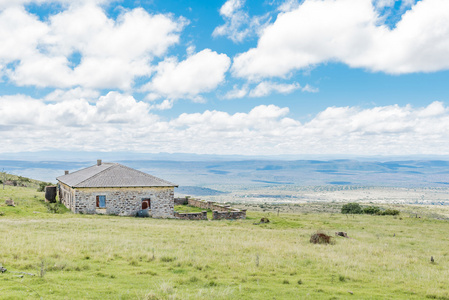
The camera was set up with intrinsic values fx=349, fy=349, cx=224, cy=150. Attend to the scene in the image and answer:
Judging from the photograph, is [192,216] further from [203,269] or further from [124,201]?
[203,269]

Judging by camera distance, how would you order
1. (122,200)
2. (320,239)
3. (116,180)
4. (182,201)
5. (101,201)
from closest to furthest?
(320,239) < (101,201) < (122,200) < (116,180) < (182,201)

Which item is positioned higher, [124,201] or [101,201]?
[101,201]

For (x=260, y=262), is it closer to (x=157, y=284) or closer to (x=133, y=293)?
(x=157, y=284)

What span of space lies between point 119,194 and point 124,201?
94cm

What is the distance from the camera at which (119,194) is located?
37.4 metres

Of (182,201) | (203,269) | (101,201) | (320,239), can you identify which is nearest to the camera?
(203,269)

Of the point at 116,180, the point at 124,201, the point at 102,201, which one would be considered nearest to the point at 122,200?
the point at 124,201

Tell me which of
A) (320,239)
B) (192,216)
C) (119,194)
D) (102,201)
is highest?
(119,194)

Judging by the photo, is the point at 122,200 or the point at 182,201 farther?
the point at 182,201

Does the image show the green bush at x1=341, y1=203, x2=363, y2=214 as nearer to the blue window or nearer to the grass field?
the grass field

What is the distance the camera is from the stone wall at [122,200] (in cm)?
3609

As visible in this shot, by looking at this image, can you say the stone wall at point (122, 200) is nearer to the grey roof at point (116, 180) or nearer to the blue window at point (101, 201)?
the blue window at point (101, 201)

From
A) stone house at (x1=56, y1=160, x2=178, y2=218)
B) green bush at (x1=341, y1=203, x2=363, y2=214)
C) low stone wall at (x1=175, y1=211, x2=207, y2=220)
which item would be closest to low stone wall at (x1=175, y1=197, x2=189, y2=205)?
stone house at (x1=56, y1=160, x2=178, y2=218)

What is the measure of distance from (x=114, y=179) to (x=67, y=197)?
23.9ft
